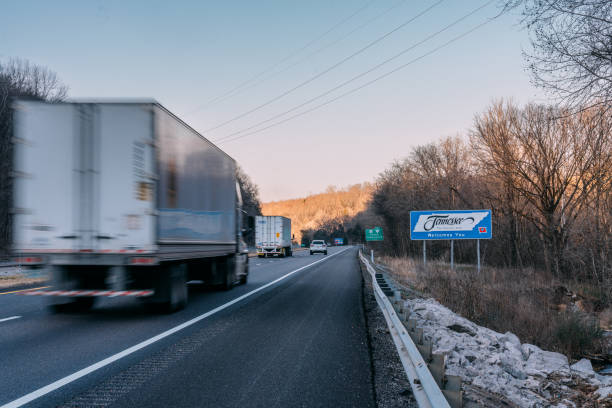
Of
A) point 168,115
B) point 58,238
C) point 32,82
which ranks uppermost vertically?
point 32,82

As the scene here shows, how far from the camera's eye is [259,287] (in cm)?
1512

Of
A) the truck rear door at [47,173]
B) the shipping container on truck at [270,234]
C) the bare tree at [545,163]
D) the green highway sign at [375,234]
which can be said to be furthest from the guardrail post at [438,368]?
the green highway sign at [375,234]

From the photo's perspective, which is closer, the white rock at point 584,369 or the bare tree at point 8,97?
the white rock at point 584,369

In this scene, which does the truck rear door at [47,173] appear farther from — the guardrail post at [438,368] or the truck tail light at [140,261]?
the guardrail post at [438,368]

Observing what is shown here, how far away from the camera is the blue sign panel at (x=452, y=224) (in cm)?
2620

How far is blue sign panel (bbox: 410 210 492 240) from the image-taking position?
86.0 feet

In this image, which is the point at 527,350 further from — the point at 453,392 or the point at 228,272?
the point at 228,272

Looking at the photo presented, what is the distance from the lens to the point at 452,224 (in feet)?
88.0

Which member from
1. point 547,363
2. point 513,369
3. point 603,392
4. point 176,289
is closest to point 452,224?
point 547,363

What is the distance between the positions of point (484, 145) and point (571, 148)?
15.3ft

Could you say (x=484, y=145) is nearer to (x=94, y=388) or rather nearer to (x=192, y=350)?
(x=192, y=350)

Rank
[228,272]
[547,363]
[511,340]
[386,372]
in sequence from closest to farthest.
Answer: [386,372], [547,363], [511,340], [228,272]

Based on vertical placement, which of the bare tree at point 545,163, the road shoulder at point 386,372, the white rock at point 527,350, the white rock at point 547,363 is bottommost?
the white rock at point 547,363

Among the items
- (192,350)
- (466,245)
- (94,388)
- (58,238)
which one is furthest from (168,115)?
(466,245)
